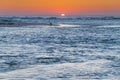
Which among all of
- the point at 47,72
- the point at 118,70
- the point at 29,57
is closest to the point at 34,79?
the point at 47,72

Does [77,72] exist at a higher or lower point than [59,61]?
lower

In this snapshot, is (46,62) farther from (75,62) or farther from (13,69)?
(13,69)

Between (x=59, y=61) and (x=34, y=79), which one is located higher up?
(x=59, y=61)

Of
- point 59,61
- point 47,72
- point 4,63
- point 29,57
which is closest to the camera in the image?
point 47,72

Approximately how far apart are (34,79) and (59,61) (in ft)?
20.5

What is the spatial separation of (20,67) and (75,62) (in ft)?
12.5

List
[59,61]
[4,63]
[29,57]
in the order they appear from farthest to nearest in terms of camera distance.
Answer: [29,57] < [59,61] < [4,63]

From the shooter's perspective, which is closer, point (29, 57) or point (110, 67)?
point (110, 67)

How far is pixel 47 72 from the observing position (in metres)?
18.0

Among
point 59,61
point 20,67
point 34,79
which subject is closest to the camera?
point 34,79

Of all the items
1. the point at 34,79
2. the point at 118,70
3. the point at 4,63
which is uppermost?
the point at 4,63

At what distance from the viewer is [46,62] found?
21672 millimetres

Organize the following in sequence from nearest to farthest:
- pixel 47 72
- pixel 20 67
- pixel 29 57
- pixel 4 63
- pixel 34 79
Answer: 1. pixel 34 79
2. pixel 47 72
3. pixel 20 67
4. pixel 4 63
5. pixel 29 57

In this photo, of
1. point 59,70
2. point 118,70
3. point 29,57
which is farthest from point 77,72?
point 29,57
